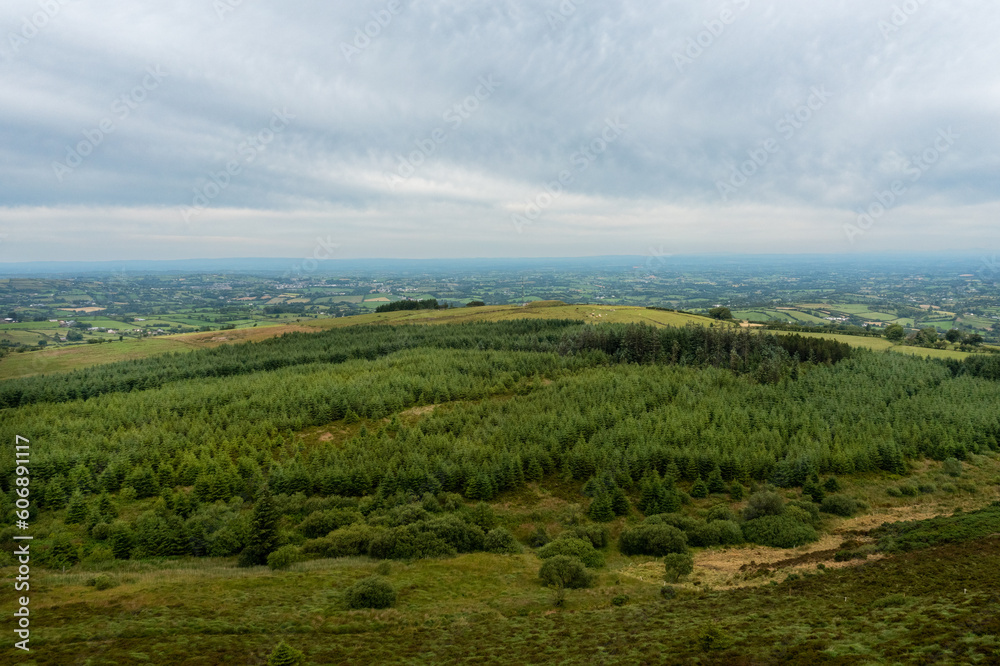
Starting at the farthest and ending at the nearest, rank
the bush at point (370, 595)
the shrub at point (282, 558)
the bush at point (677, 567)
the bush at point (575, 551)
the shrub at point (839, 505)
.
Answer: the shrub at point (839, 505)
the bush at point (575, 551)
the shrub at point (282, 558)
the bush at point (677, 567)
the bush at point (370, 595)

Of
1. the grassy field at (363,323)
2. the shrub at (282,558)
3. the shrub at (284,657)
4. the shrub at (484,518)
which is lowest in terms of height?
the shrub at (484,518)

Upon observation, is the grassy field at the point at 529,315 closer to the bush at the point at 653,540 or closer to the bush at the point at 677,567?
the bush at the point at 653,540

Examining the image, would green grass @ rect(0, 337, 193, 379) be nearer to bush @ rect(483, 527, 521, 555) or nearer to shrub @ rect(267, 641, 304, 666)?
bush @ rect(483, 527, 521, 555)

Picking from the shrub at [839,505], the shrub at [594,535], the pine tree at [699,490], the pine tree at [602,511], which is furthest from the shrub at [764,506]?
the shrub at [594,535]

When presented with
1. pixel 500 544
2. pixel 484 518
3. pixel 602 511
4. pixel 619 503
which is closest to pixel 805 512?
pixel 619 503

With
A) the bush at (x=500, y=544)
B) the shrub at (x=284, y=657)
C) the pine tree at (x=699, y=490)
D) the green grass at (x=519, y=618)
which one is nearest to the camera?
the shrub at (x=284, y=657)

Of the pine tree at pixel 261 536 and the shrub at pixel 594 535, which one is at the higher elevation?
the pine tree at pixel 261 536
